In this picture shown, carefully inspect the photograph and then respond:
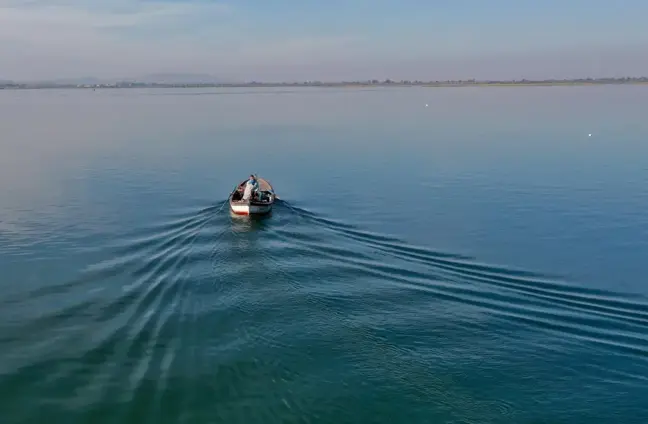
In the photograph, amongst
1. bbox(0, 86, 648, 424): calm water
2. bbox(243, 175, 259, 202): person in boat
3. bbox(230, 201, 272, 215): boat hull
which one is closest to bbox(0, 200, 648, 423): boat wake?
bbox(0, 86, 648, 424): calm water

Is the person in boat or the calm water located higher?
the person in boat

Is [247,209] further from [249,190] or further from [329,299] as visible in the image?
[329,299]

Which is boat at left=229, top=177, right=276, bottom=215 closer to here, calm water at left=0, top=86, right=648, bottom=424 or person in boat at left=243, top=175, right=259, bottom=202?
person in boat at left=243, top=175, right=259, bottom=202

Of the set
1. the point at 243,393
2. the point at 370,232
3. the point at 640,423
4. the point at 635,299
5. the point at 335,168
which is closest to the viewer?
the point at 640,423

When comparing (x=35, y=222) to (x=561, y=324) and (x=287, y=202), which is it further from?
(x=561, y=324)

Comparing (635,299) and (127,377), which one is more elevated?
(635,299)

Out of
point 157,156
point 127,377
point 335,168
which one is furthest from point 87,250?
point 157,156

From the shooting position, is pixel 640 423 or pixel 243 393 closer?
pixel 640 423
